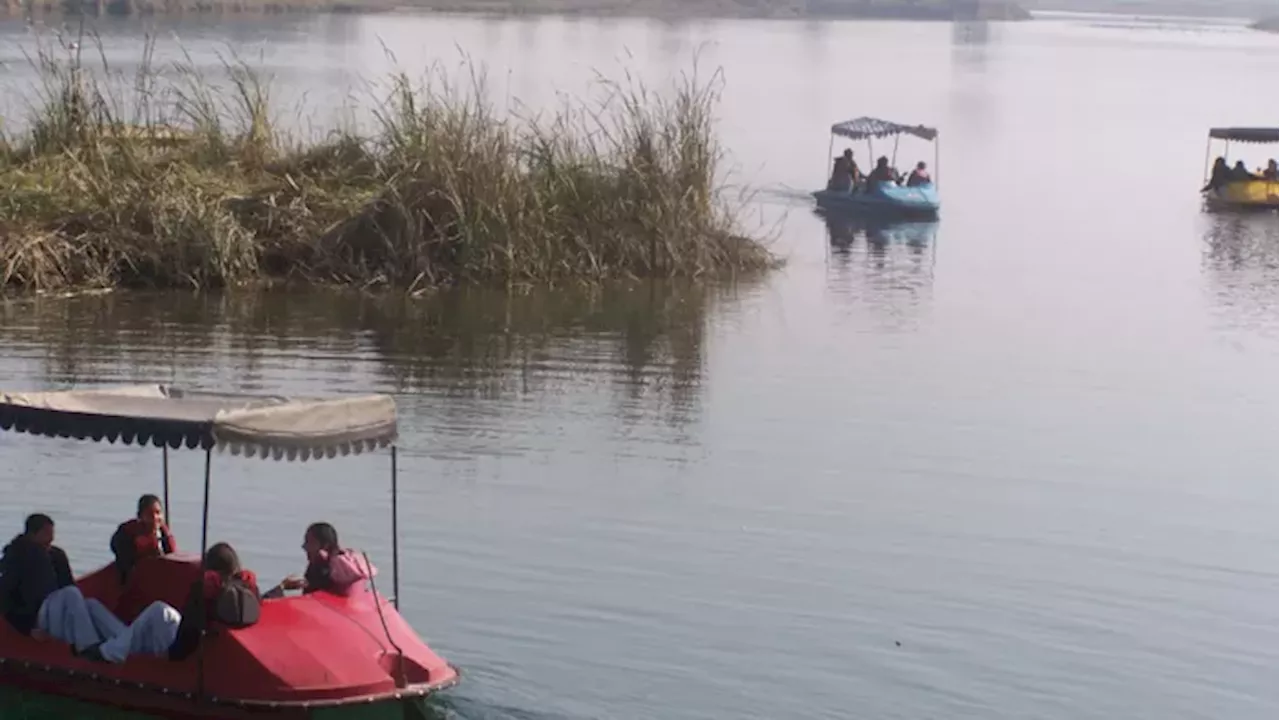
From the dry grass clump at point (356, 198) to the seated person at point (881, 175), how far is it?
33.3 ft

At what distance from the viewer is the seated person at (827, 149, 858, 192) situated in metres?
40.8

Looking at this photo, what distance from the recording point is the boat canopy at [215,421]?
1204cm

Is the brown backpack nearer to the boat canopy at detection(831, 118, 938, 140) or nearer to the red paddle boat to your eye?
the red paddle boat

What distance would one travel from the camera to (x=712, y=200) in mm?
31250

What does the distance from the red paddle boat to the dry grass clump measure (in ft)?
47.1

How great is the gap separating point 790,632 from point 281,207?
15.1m

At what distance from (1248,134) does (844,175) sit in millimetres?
11206

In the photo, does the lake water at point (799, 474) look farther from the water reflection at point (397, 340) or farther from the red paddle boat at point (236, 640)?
the red paddle boat at point (236, 640)

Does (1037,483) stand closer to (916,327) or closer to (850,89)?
(916,327)

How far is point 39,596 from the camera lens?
41.7 ft

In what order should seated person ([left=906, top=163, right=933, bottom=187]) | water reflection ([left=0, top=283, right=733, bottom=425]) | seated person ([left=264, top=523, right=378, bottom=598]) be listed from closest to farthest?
seated person ([left=264, top=523, right=378, bottom=598]) → water reflection ([left=0, top=283, right=733, bottom=425]) → seated person ([left=906, top=163, right=933, bottom=187])

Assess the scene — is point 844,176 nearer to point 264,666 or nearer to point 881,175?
point 881,175

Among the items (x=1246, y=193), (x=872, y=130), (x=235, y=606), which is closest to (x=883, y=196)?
(x=872, y=130)

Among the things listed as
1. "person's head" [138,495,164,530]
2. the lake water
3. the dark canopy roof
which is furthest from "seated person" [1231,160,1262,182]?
"person's head" [138,495,164,530]
